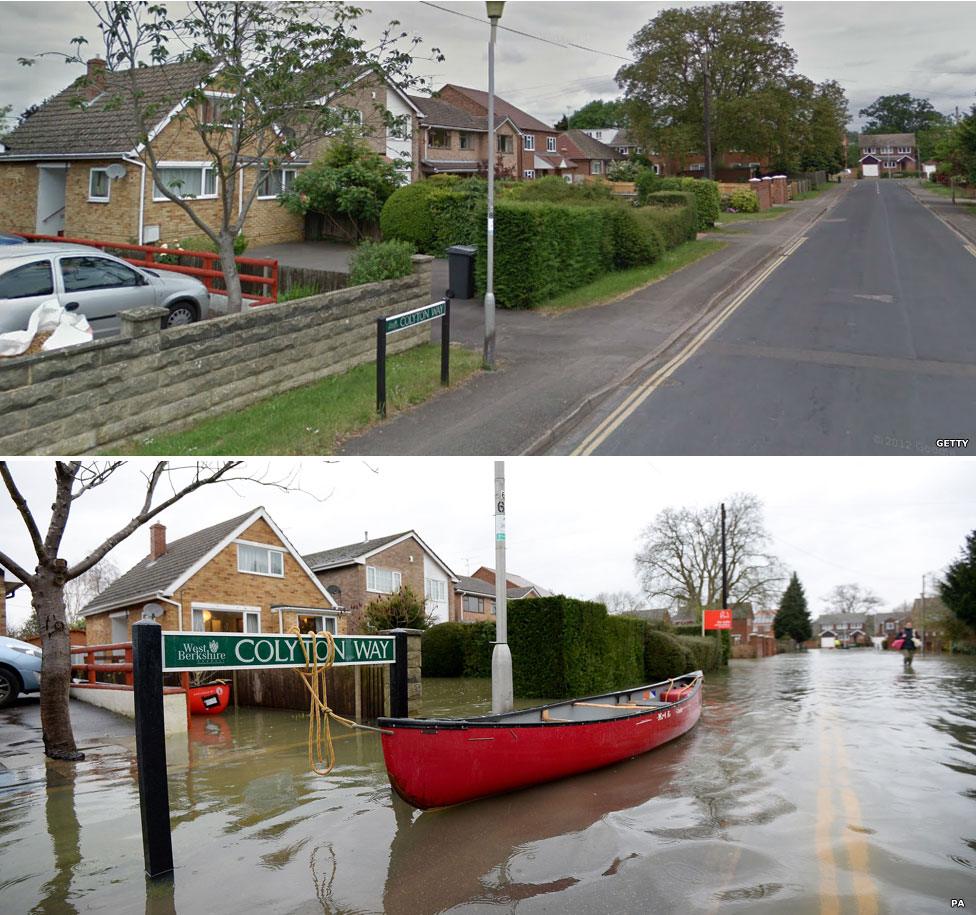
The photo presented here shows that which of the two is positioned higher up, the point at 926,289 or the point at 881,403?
the point at 926,289

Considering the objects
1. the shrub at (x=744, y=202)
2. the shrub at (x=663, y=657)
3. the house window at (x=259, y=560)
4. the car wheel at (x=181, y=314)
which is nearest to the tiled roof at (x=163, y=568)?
the house window at (x=259, y=560)

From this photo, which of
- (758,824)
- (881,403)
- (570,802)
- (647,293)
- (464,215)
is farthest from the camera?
(464,215)

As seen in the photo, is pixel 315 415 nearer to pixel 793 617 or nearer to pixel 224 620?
pixel 224 620

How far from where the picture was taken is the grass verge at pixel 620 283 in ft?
72.7

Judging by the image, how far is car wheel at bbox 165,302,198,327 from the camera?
16217 mm

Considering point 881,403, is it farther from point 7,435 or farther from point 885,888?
point 7,435

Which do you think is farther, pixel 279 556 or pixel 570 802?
pixel 279 556

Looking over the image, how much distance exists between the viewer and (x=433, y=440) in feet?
43.0

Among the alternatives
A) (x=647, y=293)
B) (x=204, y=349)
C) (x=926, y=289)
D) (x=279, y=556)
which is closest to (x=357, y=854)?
(x=204, y=349)

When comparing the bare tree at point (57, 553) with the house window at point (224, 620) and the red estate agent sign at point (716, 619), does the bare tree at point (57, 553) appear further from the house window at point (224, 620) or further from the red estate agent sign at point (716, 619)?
the red estate agent sign at point (716, 619)

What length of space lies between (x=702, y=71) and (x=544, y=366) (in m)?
62.0

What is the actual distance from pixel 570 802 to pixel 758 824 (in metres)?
1.81

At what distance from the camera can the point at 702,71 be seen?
70.2 m

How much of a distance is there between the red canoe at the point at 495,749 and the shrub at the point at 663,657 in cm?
1120
